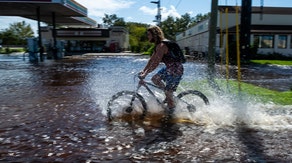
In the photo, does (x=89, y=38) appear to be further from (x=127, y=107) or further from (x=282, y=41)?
(x=127, y=107)

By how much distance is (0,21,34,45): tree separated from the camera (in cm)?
9875

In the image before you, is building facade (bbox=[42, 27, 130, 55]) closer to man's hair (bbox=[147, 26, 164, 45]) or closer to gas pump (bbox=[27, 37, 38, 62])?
gas pump (bbox=[27, 37, 38, 62])

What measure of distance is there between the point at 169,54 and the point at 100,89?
5915 millimetres

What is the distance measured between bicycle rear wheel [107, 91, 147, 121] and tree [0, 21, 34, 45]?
10075 centimetres

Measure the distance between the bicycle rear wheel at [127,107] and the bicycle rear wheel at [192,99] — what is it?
817 mm

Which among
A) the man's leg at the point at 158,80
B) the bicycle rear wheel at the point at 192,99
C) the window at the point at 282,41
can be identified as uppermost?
the window at the point at 282,41

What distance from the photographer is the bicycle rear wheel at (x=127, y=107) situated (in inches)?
268

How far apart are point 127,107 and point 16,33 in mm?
106544

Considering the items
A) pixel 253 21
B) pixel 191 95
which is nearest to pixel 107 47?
pixel 253 21

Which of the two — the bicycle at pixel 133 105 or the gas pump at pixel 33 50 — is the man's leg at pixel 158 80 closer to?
the bicycle at pixel 133 105

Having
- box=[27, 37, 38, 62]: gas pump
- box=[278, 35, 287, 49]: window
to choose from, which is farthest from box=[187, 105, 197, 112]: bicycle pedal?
box=[278, 35, 287, 49]: window

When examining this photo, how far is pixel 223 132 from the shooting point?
5.90 m

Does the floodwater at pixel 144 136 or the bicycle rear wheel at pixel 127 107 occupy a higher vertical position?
the bicycle rear wheel at pixel 127 107

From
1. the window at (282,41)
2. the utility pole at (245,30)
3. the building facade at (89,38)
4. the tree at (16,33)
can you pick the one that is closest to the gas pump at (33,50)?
the utility pole at (245,30)
